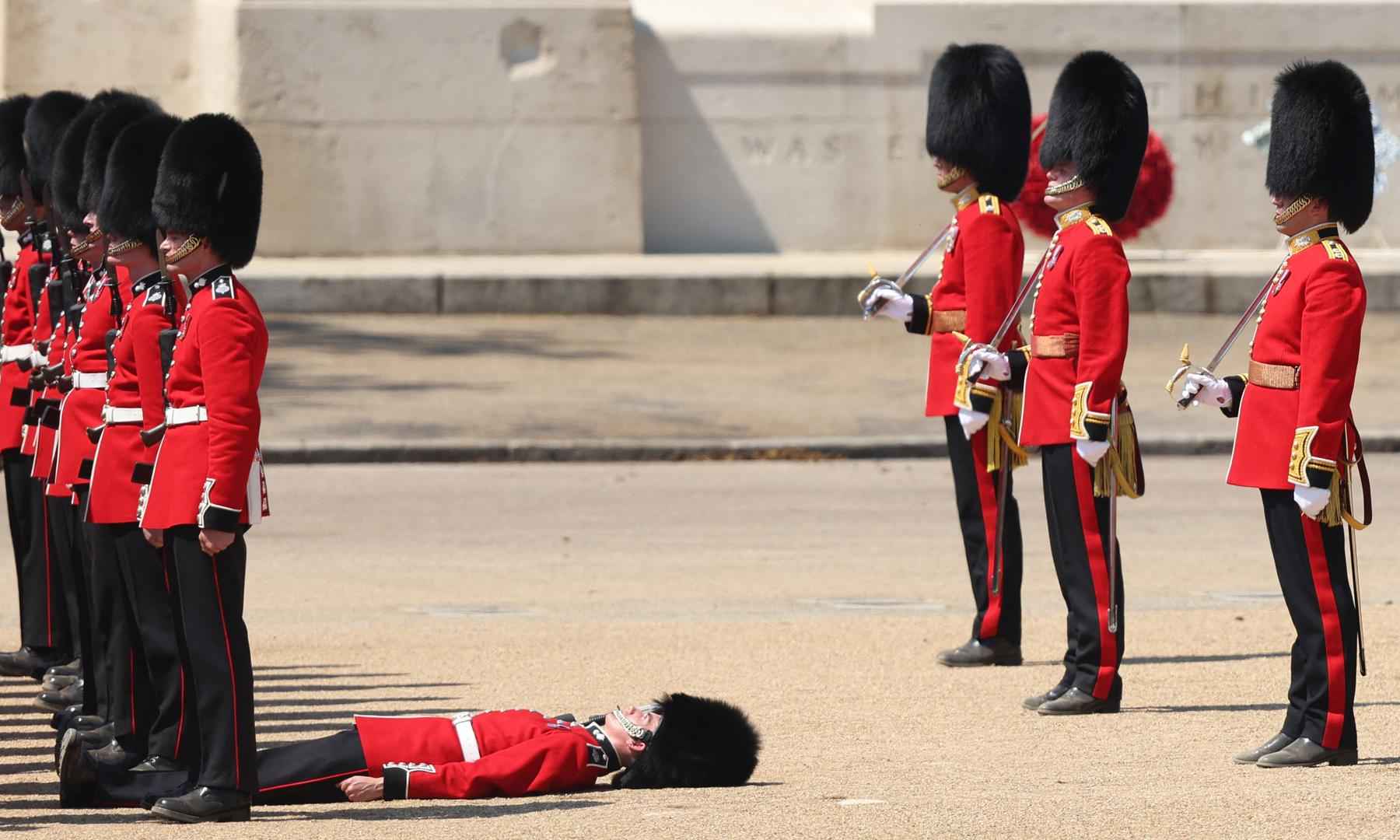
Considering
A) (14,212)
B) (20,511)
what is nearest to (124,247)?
(14,212)

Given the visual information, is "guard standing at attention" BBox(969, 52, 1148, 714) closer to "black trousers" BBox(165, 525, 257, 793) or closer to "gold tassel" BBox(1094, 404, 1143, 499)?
"gold tassel" BBox(1094, 404, 1143, 499)

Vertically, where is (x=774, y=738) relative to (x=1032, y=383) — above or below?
below

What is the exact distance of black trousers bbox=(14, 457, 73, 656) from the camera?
26.9ft

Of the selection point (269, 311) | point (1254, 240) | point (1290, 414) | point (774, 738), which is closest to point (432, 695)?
point (774, 738)

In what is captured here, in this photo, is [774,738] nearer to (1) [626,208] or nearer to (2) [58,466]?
(2) [58,466]

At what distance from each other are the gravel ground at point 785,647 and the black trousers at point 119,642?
0.26 m

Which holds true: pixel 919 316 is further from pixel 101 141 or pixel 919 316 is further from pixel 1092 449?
pixel 101 141

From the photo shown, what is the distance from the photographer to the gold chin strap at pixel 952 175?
28.0 ft

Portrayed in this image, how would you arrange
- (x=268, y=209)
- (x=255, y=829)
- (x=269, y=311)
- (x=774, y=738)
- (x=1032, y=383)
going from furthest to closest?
(x=268, y=209), (x=269, y=311), (x=1032, y=383), (x=774, y=738), (x=255, y=829)

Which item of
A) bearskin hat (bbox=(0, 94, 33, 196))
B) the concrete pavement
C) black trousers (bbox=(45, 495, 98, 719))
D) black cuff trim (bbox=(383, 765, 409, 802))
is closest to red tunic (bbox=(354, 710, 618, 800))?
black cuff trim (bbox=(383, 765, 409, 802))

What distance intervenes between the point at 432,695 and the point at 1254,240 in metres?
19.4

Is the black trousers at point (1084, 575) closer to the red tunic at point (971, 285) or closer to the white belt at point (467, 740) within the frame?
the red tunic at point (971, 285)

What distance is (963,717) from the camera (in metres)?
7.32

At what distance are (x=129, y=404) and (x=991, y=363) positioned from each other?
2.68m
